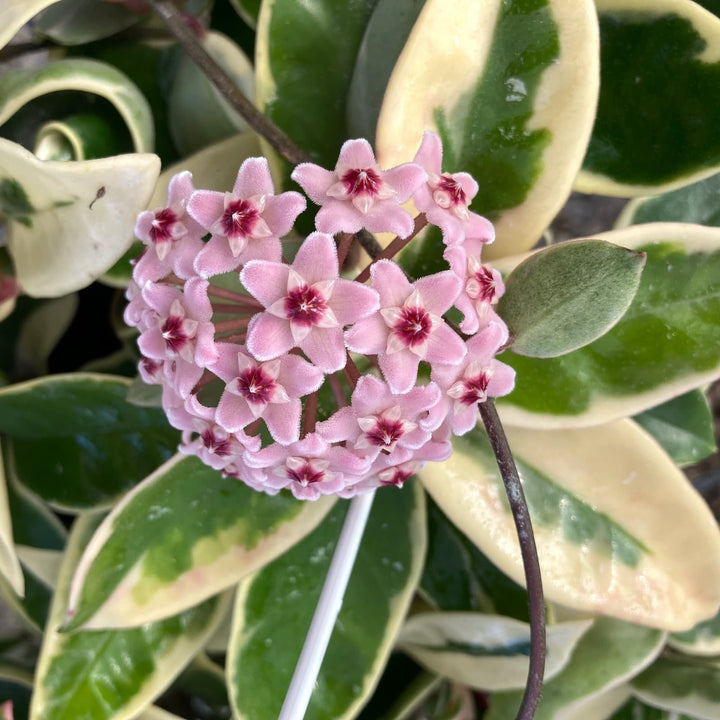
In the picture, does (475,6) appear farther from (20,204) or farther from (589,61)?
(20,204)

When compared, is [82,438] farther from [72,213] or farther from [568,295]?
[568,295]

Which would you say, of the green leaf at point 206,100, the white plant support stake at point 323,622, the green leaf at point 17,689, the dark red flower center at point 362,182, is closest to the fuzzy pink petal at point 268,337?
the dark red flower center at point 362,182

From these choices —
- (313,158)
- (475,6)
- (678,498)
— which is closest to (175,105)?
(313,158)

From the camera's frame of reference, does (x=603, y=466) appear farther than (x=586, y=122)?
Yes

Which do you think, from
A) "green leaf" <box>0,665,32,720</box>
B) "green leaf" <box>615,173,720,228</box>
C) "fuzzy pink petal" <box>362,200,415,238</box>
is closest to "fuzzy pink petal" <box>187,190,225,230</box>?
"fuzzy pink petal" <box>362,200,415,238</box>

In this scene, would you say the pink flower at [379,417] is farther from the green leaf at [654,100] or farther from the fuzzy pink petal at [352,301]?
the green leaf at [654,100]

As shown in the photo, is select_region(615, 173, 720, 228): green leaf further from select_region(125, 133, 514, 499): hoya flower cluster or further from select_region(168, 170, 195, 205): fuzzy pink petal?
select_region(168, 170, 195, 205): fuzzy pink petal

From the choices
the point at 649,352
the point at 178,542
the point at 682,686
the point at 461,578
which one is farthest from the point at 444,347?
the point at 682,686
